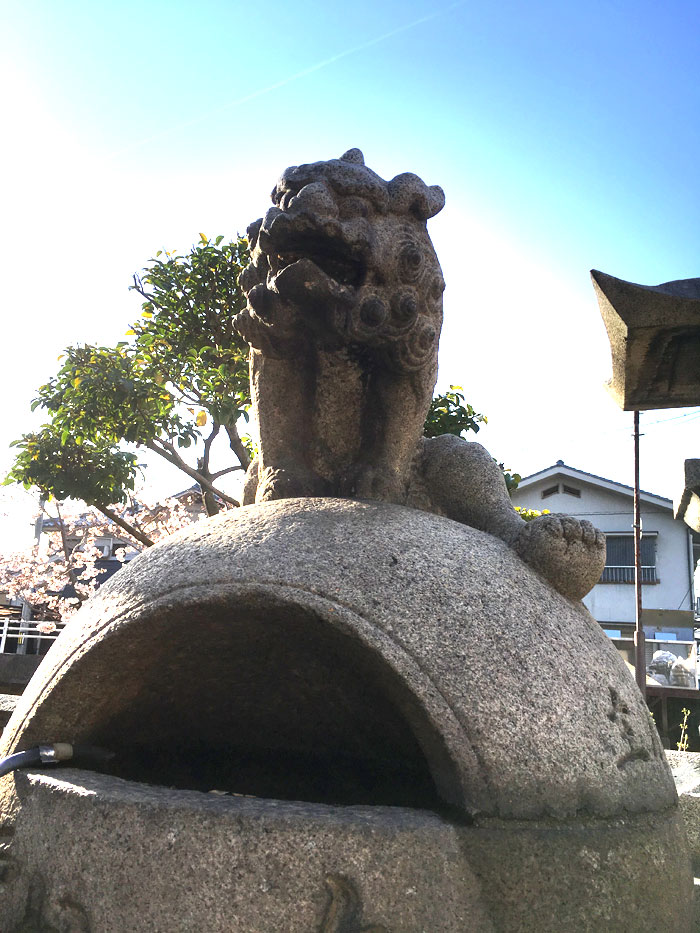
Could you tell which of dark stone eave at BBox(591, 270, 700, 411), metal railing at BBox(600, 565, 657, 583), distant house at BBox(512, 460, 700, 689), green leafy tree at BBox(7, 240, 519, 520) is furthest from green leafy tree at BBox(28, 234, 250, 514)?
metal railing at BBox(600, 565, 657, 583)

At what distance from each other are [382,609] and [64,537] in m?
14.0

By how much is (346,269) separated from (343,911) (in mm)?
1796

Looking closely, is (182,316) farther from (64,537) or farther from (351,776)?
(64,537)

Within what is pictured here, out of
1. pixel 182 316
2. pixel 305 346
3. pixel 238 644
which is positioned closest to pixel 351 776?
pixel 238 644

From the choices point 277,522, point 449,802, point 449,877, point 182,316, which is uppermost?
point 182,316

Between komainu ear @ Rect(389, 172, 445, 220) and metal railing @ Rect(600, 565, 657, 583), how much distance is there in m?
17.3

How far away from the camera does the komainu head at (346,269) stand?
234 centimetres

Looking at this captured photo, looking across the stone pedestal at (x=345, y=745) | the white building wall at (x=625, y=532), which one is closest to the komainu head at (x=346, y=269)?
the stone pedestal at (x=345, y=745)

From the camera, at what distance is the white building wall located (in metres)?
18.0

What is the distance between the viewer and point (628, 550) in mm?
18844

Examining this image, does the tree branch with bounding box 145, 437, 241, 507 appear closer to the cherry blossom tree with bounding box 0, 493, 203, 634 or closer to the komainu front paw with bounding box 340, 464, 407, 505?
the cherry blossom tree with bounding box 0, 493, 203, 634

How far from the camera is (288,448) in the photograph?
2.64 m

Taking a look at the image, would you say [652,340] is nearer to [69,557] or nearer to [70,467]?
[70,467]

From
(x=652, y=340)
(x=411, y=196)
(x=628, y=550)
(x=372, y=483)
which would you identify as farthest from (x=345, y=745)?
(x=628, y=550)
